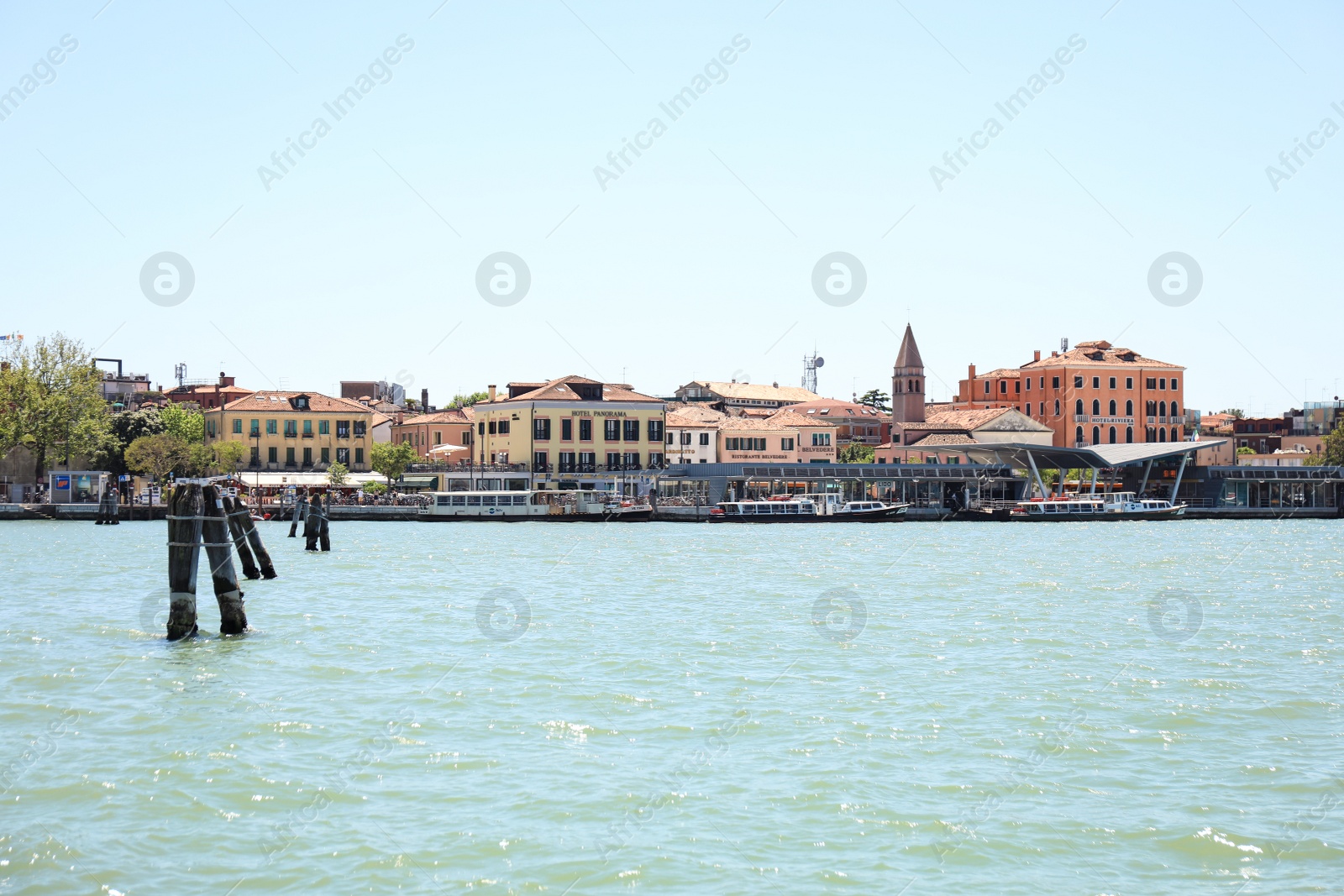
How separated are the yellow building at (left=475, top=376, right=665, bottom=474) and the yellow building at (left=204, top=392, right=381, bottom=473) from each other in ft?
29.9

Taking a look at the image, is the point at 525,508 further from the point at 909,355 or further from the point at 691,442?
the point at 909,355

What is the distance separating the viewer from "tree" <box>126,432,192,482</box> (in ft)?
Answer: 246

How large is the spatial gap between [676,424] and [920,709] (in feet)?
252

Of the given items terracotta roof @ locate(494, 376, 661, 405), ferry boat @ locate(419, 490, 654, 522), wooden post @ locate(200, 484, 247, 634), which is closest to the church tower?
terracotta roof @ locate(494, 376, 661, 405)

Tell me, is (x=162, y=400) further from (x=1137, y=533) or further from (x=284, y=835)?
(x=284, y=835)

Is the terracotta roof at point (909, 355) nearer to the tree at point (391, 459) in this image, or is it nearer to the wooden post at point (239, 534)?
the tree at point (391, 459)

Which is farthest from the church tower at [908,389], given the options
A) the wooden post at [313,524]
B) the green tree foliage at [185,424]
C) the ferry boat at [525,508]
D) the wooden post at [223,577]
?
the wooden post at [223,577]

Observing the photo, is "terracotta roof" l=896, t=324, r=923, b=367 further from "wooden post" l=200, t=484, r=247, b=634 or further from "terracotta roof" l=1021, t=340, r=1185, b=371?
"wooden post" l=200, t=484, r=247, b=634

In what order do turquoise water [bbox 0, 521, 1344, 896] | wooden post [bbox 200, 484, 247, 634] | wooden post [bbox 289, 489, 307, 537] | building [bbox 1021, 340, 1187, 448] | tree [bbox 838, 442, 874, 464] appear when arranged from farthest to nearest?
building [bbox 1021, 340, 1187, 448] < tree [bbox 838, 442, 874, 464] < wooden post [bbox 289, 489, 307, 537] < wooden post [bbox 200, 484, 247, 634] < turquoise water [bbox 0, 521, 1344, 896]

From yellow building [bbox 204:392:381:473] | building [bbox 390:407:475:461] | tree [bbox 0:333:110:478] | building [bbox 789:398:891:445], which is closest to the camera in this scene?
tree [bbox 0:333:110:478]

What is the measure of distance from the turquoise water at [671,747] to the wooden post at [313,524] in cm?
1841

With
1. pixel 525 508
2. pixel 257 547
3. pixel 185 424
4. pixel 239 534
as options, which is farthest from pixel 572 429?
pixel 239 534

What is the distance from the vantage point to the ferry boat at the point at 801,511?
242 feet

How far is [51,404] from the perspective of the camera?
2731 inches
